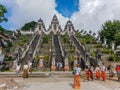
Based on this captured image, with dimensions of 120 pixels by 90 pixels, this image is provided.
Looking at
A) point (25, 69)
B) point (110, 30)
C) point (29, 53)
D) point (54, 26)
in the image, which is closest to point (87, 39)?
point (110, 30)

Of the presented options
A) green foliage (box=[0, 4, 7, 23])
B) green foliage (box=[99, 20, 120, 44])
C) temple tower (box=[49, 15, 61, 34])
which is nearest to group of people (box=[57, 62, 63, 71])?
green foliage (box=[0, 4, 7, 23])

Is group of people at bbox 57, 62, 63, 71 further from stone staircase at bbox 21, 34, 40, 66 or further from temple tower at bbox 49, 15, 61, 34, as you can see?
temple tower at bbox 49, 15, 61, 34

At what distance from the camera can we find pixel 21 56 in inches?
2087

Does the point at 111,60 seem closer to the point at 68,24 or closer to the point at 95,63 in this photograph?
the point at 95,63

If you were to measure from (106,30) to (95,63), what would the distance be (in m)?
47.0

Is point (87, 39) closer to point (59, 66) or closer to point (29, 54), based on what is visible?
point (29, 54)

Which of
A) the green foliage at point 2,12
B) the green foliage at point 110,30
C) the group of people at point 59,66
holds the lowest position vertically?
the group of people at point 59,66

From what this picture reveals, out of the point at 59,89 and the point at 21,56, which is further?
the point at 21,56

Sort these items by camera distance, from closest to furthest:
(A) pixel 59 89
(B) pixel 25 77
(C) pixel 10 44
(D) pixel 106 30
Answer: (A) pixel 59 89, (B) pixel 25 77, (C) pixel 10 44, (D) pixel 106 30

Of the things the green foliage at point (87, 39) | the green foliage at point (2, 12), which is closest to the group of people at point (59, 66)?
the green foliage at point (2, 12)

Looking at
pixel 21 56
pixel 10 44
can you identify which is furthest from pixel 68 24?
pixel 21 56

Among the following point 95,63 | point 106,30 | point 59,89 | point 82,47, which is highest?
point 106,30

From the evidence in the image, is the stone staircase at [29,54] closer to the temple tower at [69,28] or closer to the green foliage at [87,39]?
the green foliage at [87,39]

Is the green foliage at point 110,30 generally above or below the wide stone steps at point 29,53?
above
